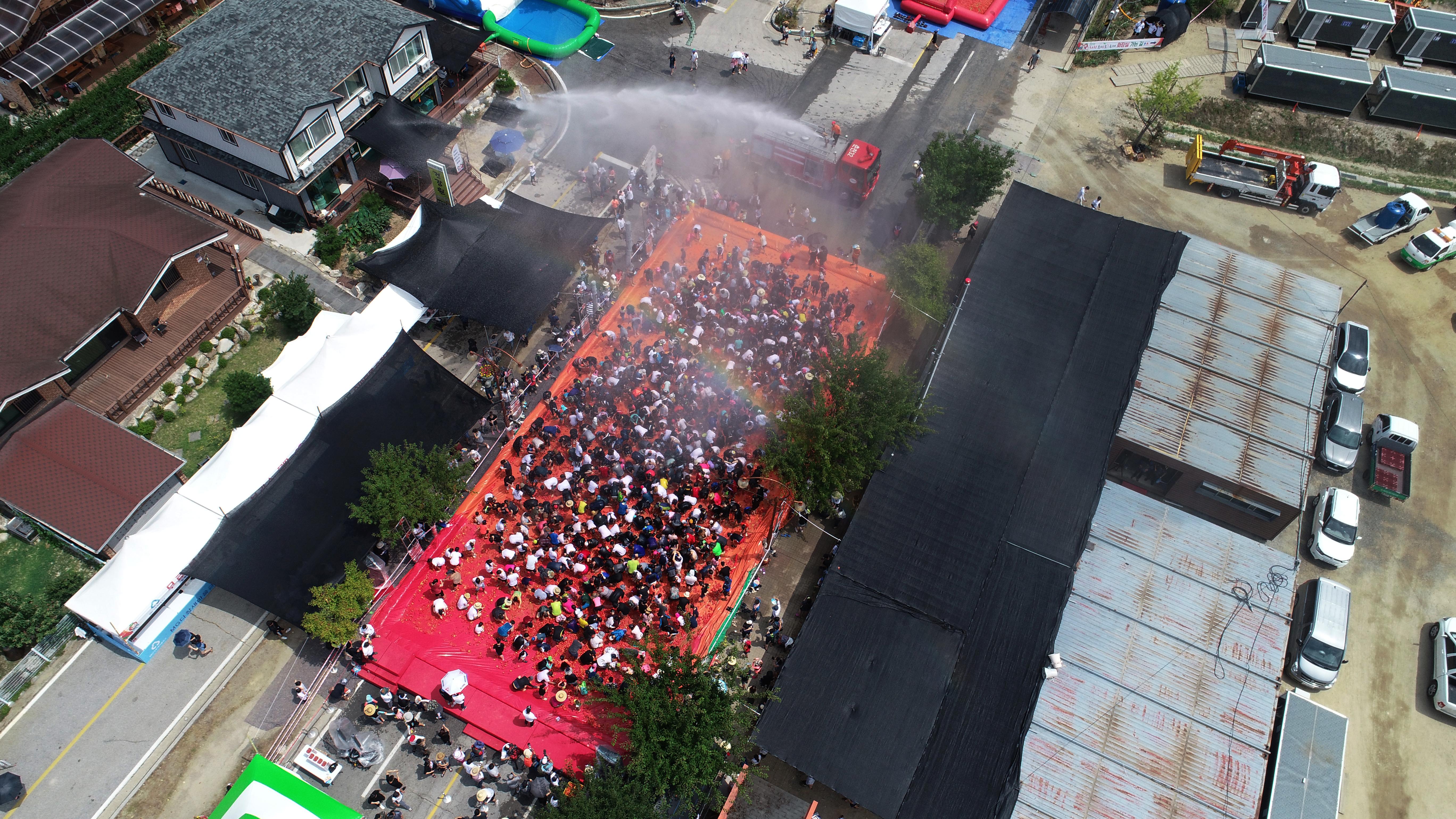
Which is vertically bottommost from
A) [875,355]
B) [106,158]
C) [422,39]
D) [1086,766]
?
[1086,766]

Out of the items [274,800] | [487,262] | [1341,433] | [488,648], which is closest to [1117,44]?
[1341,433]

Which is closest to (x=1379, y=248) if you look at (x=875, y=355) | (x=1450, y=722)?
(x=1450, y=722)

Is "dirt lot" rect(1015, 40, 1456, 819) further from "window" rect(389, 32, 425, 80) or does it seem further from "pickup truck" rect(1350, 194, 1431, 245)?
"window" rect(389, 32, 425, 80)

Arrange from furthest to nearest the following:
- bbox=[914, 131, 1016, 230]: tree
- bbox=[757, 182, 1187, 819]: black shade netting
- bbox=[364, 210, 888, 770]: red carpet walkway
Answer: bbox=[914, 131, 1016, 230]: tree < bbox=[364, 210, 888, 770]: red carpet walkway < bbox=[757, 182, 1187, 819]: black shade netting

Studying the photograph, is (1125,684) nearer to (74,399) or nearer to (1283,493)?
(1283,493)

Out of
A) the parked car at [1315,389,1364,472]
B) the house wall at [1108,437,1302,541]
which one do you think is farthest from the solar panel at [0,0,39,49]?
the parked car at [1315,389,1364,472]

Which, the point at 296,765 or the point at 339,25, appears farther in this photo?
the point at 339,25

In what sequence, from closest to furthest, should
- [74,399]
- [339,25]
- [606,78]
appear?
1. [74,399]
2. [339,25]
3. [606,78]
